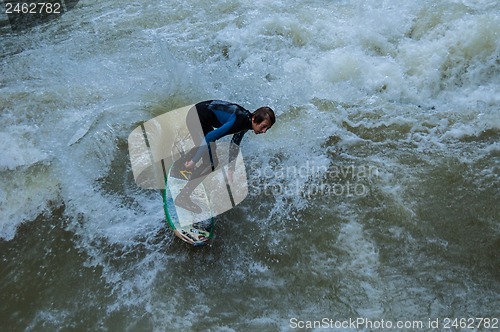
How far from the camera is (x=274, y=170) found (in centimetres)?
457

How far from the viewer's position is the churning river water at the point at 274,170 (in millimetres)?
3574

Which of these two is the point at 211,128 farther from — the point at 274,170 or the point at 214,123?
the point at 274,170

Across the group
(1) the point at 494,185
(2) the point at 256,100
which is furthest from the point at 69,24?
(1) the point at 494,185

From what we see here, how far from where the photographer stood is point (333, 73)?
5.37 meters

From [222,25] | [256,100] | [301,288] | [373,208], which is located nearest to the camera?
[301,288]

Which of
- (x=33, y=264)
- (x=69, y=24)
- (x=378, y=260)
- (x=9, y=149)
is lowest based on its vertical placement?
(x=378, y=260)

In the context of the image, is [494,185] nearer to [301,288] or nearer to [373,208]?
[373,208]

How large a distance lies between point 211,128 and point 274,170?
97 cm

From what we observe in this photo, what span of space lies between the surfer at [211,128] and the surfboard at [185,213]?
54 millimetres

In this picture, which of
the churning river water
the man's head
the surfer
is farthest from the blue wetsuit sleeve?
the churning river water

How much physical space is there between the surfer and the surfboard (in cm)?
5

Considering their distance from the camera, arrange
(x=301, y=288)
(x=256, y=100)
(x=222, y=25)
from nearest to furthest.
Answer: (x=301, y=288) < (x=256, y=100) < (x=222, y=25)

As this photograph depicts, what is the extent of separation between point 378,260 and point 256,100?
7.78 ft

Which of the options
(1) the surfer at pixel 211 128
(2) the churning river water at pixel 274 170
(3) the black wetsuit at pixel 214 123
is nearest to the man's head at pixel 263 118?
(1) the surfer at pixel 211 128
